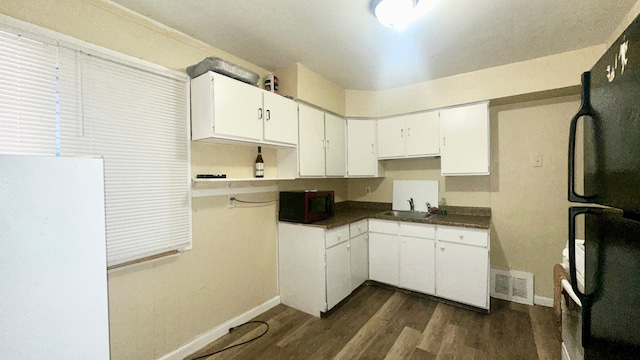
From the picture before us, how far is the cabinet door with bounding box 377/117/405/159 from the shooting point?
318 centimetres

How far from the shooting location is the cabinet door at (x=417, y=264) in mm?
2758

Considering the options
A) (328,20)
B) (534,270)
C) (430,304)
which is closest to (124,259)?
(328,20)

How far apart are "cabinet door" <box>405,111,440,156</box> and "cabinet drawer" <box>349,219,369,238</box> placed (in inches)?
41.7

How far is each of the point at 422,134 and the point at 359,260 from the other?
5.69 ft

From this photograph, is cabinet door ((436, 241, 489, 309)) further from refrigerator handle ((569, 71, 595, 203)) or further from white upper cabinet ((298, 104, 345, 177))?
refrigerator handle ((569, 71, 595, 203))

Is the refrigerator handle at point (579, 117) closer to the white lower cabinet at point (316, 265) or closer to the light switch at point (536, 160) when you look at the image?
the white lower cabinet at point (316, 265)

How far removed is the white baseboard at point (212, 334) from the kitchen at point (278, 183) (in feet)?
0.14

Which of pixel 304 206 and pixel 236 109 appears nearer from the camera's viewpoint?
pixel 236 109

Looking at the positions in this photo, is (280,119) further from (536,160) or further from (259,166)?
(536,160)

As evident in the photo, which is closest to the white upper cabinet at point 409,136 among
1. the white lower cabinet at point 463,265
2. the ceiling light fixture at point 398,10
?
the white lower cabinet at point 463,265

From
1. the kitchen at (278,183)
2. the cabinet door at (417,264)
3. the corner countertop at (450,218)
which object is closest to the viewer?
the kitchen at (278,183)

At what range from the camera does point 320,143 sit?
2.89m

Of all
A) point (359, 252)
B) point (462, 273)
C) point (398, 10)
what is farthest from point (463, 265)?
point (398, 10)

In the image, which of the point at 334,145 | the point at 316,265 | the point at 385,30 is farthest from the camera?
the point at 334,145
